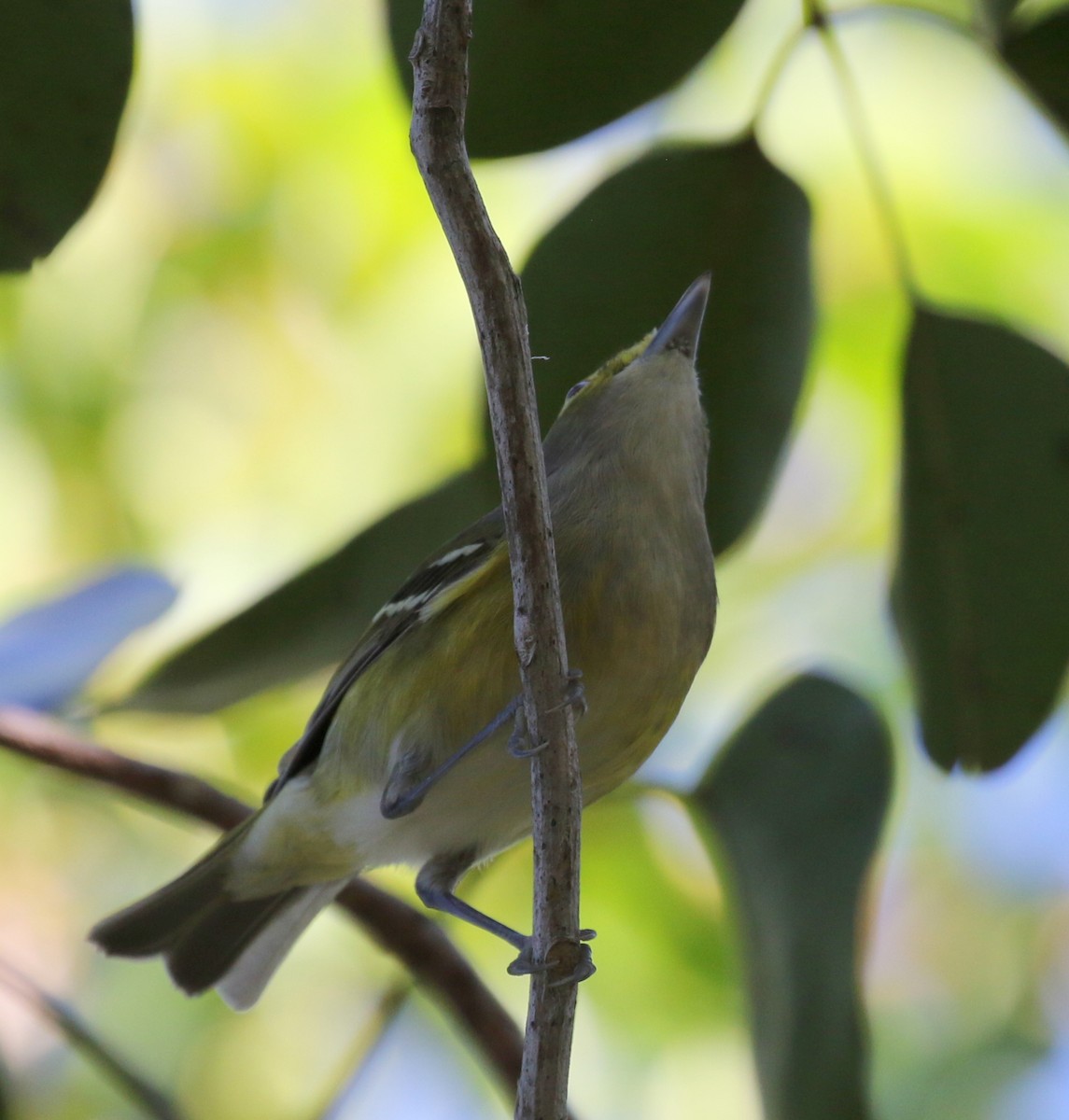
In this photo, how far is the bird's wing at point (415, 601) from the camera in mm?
2197

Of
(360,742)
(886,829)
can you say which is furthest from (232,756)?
(886,829)

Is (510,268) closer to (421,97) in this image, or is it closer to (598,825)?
(421,97)

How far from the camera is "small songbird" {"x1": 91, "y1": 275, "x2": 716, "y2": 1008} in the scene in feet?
6.79

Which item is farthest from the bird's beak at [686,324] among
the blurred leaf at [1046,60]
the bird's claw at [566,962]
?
the bird's claw at [566,962]

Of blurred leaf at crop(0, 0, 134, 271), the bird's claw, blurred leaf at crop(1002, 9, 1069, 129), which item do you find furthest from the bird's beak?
the bird's claw

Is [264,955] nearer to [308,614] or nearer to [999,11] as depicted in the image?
[308,614]

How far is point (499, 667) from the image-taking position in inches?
83.0

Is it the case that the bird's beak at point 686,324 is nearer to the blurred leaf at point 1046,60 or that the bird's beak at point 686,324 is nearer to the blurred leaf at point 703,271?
the blurred leaf at point 703,271

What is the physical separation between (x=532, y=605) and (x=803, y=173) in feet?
3.52

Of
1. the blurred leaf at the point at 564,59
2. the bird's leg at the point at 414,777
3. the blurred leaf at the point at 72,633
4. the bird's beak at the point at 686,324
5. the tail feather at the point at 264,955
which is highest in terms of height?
the blurred leaf at the point at 564,59

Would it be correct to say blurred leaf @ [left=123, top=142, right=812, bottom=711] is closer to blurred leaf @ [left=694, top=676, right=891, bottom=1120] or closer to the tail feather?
blurred leaf @ [left=694, top=676, right=891, bottom=1120]

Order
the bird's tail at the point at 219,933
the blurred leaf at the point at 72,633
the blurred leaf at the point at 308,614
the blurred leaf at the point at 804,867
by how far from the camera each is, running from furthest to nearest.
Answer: the bird's tail at the point at 219,933
the blurred leaf at the point at 72,633
the blurred leaf at the point at 308,614
the blurred leaf at the point at 804,867

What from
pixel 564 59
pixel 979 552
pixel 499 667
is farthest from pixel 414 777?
pixel 564 59

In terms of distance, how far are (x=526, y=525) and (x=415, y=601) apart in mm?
803
